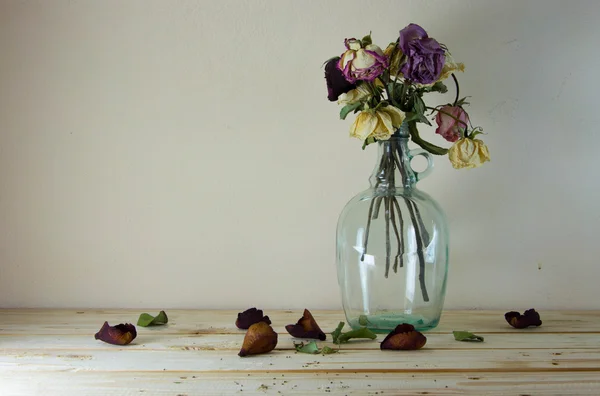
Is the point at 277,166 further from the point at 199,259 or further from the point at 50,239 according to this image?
the point at 50,239

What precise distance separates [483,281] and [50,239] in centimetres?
98

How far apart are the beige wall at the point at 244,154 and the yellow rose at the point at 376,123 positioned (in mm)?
311

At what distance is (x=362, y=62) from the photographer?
3.32 ft

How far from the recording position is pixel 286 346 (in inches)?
39.7

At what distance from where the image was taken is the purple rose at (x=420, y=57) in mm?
1012

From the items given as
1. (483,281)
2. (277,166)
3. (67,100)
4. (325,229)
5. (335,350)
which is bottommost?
(335,350)

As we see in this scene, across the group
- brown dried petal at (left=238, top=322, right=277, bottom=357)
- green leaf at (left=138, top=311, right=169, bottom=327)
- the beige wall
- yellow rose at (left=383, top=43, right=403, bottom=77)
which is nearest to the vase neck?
yellow rose at (left=383, top=43, right=403, bottom=77)

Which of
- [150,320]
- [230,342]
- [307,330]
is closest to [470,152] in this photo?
[307,330]

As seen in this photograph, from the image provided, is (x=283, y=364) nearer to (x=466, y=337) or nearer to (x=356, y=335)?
(x=356, y=335)

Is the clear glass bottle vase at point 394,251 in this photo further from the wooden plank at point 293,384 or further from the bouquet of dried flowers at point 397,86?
the wooden plank at point 293,384

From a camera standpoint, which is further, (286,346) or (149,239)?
(149,239)

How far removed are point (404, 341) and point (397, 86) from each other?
45 centimetres

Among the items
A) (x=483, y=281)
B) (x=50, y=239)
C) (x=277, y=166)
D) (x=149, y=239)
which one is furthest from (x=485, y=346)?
(x=50, y=239)

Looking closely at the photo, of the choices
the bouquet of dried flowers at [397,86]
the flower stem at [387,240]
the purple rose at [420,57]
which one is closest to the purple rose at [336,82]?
the bouquet of dried flowers at [397,86]
